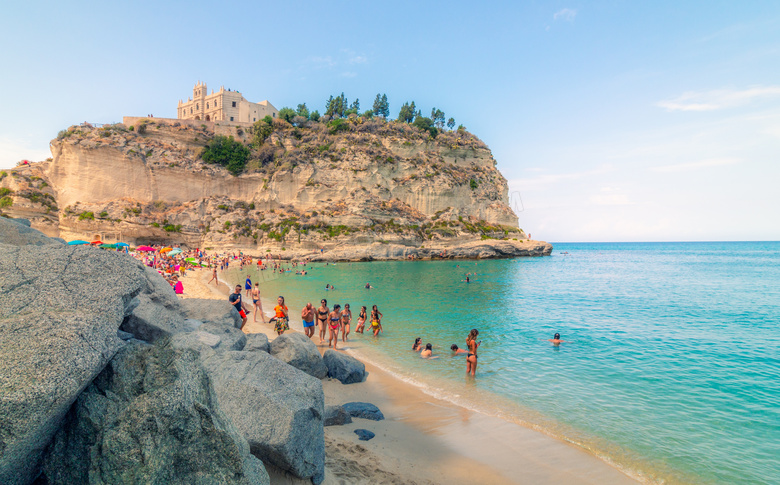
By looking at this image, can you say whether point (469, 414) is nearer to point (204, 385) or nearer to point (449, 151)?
point (204, 385)

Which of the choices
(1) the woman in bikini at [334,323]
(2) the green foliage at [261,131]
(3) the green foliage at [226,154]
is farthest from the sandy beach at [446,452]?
(2) the green foliage at [261,131]

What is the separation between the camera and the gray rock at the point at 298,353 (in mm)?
8523

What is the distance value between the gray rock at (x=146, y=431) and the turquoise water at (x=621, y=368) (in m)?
7.19

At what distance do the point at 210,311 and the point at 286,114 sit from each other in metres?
67.9

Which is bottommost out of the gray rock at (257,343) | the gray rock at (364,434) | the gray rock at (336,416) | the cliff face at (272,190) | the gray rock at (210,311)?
the gray rock at (364,434)

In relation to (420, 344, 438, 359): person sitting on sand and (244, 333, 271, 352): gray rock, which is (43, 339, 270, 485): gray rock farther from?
(420, 344, 438, 359): person sitting on sand

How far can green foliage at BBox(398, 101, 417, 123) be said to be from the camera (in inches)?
3324

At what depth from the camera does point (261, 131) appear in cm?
6525

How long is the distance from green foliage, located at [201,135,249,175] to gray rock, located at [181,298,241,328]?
55965mm

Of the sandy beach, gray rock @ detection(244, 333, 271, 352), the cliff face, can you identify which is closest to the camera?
the sandy beach

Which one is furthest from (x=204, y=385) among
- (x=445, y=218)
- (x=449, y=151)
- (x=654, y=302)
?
(x=449, y=151)

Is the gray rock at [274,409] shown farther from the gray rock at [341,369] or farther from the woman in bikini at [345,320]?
the woman in bikini at [345,320]

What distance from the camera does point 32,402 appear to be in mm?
2395

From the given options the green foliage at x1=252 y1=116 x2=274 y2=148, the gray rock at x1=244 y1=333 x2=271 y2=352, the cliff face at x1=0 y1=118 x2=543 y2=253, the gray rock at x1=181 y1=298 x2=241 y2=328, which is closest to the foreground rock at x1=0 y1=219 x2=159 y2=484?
the gray rock at x1=244 y1=333 x2=271 y2=352
